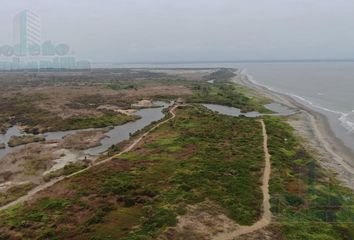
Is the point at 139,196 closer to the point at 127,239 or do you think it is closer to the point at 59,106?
the point at 127,239

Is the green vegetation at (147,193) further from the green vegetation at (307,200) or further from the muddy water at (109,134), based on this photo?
the muddy water at (109,134)

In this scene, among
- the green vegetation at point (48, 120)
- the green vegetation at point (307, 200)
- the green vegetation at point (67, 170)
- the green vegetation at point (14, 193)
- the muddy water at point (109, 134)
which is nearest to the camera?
the green vegetation at point (307, 200)

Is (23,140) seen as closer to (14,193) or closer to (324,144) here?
(14,193)

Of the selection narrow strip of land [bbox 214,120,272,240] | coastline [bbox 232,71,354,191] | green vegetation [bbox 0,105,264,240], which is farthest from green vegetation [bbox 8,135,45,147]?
coastline [bbox 232,71,354,191]

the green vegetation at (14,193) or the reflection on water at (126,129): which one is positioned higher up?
the reflection on water at (126,129)

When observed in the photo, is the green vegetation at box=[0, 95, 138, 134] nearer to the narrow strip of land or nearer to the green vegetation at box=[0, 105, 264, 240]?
the green vegetation at box=[0, 105, 264, 240]

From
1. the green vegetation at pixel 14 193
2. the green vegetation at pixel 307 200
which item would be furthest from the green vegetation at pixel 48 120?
the green vegetation at pixel 307 200

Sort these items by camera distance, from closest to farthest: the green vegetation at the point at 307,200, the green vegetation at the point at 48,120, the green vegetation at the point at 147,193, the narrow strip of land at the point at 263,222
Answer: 1. the narrow strip of land at the point at 263,222
2. the green vegetation at the point at 307,200
3. the green vegetation at the point at 147,193
4. the green vegetation at the point at 48,120
